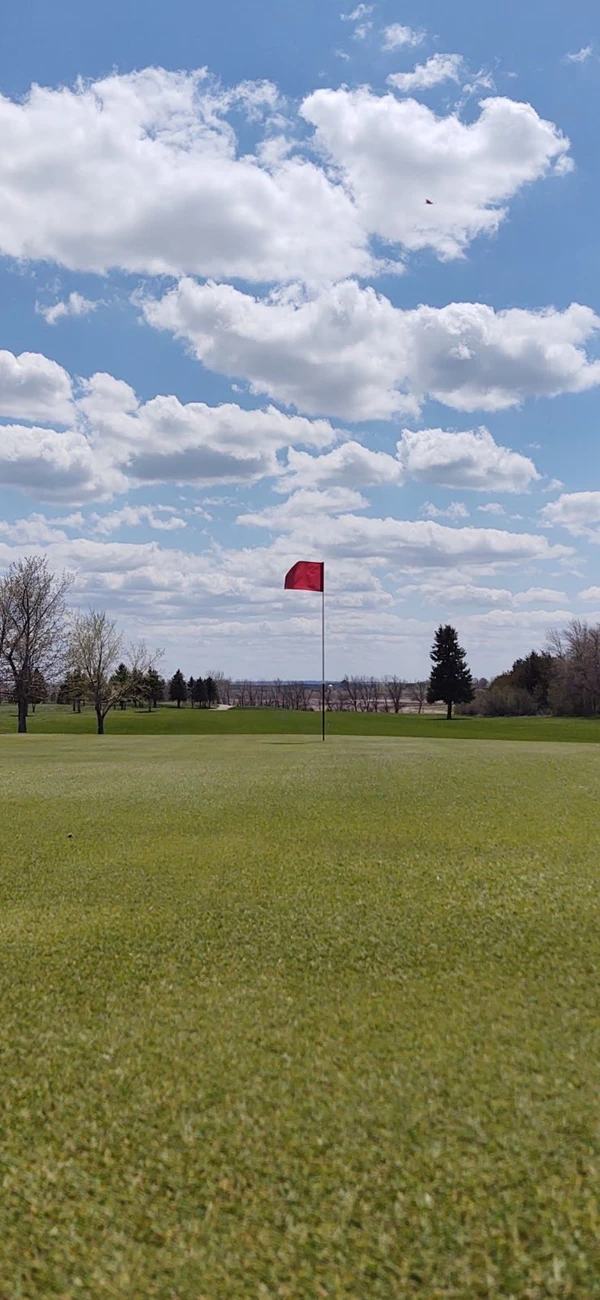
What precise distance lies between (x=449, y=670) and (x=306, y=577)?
58283 mm

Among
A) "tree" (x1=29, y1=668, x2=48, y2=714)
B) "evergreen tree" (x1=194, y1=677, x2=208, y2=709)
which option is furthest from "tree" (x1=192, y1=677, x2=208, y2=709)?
"tree" (x1=29, y1=668, x2=48, y2=714)

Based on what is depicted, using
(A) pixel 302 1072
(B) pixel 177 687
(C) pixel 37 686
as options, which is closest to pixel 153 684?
(B) pixel 177 687

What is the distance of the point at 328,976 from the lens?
3.97m

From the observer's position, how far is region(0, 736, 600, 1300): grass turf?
2090 mm

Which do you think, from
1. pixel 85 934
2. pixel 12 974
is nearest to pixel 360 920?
pixel 85 934

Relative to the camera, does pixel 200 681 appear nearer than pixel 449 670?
No

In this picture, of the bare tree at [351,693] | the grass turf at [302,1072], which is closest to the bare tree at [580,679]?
the bare tree at [351,693]

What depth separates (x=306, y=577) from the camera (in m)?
25.0

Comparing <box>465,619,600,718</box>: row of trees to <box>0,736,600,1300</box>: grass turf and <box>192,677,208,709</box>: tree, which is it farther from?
<box>0,736,600,1300</box>: grass turf

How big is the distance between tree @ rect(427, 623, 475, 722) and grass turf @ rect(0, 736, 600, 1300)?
7522 cm

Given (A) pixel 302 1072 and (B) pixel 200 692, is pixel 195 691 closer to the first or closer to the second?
(B) pixel 200 692

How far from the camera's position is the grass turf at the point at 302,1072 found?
2.09m

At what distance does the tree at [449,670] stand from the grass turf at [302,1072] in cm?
7522

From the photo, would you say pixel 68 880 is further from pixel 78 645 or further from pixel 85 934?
pixel 78 645
